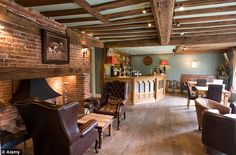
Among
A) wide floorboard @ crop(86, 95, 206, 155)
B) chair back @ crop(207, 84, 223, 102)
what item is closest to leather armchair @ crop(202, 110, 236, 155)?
wide floorboard @ crop(86, 95, 206, 155)

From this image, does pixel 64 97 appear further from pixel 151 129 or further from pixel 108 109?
pixel 151 129

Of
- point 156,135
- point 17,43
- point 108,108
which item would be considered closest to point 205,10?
point 156,135

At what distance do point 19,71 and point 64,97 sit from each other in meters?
2.48

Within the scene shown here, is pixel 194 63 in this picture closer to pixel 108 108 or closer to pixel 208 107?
pixel 208 107

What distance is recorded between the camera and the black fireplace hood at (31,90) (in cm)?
354

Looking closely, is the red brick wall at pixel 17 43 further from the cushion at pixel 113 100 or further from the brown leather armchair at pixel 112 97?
the cushion at pixel 113 100

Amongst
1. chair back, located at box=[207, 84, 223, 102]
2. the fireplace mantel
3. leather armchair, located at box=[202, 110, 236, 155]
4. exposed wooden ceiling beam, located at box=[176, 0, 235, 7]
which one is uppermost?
exposed wooden ceiling beam, located at box=[176, 0, 235, 7]

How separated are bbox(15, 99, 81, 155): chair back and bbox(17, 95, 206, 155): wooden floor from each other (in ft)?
2.90

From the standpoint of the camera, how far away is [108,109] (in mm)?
4250

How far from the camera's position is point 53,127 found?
2.13m

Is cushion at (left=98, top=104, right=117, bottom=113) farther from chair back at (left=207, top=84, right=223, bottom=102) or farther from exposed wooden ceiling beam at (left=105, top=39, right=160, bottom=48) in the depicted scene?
chair back at (left=207, top=84, right=223, bottom=102)

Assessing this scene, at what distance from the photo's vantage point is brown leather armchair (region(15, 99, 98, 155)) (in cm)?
206

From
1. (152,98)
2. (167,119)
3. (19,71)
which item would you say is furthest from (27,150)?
(152,98)

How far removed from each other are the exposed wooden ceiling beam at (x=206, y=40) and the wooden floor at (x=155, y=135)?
90.8 inches
